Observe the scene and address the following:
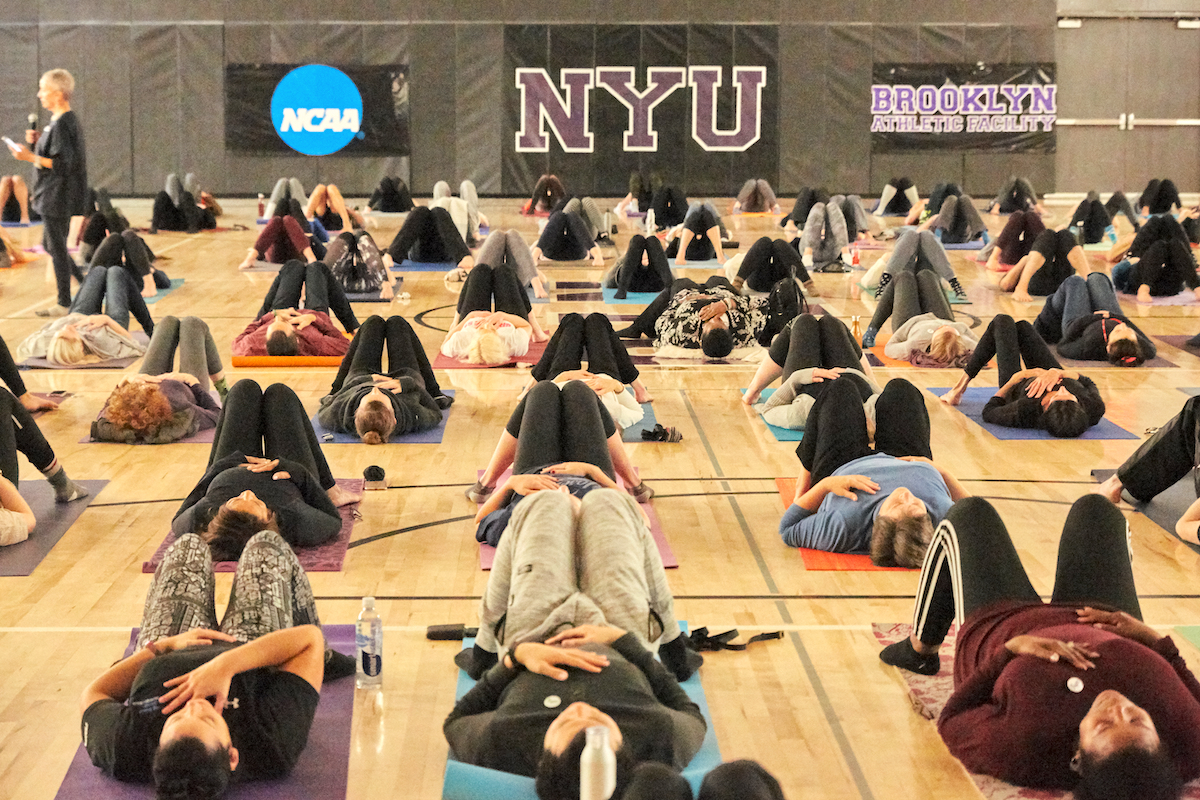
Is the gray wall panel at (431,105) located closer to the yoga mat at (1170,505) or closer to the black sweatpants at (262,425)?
the black sweatpants at (262,425)

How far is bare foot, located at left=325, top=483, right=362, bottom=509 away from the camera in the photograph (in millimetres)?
6148

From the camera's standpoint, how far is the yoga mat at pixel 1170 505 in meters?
6.01

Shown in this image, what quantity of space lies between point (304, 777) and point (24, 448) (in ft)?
9.81

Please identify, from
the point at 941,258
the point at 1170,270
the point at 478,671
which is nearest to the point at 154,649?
the point at 478,671

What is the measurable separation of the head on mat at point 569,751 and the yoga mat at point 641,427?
402 centimetres

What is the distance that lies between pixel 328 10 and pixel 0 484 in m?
16.3

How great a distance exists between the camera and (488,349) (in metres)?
9.27

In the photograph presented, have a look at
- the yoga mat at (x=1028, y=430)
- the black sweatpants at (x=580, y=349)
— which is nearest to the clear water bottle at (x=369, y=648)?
the black sweatpants at (x=580, y=349)

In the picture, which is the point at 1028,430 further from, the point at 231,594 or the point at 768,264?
the point at 231,594

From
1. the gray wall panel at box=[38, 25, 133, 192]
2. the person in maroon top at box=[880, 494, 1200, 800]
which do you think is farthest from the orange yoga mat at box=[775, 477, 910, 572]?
the gray wall panel at box=[38, 25, 133, 192]

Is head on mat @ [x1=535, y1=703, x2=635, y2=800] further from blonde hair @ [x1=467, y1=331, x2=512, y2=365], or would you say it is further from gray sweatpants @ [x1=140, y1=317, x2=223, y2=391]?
blonde hair @ [x1=467, y1=331, x2=512, y2=365]

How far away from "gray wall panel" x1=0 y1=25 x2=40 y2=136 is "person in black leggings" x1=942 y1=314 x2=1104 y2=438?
16874 mm

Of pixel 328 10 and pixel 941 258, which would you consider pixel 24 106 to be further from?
pixel 941 258

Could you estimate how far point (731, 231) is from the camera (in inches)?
682
